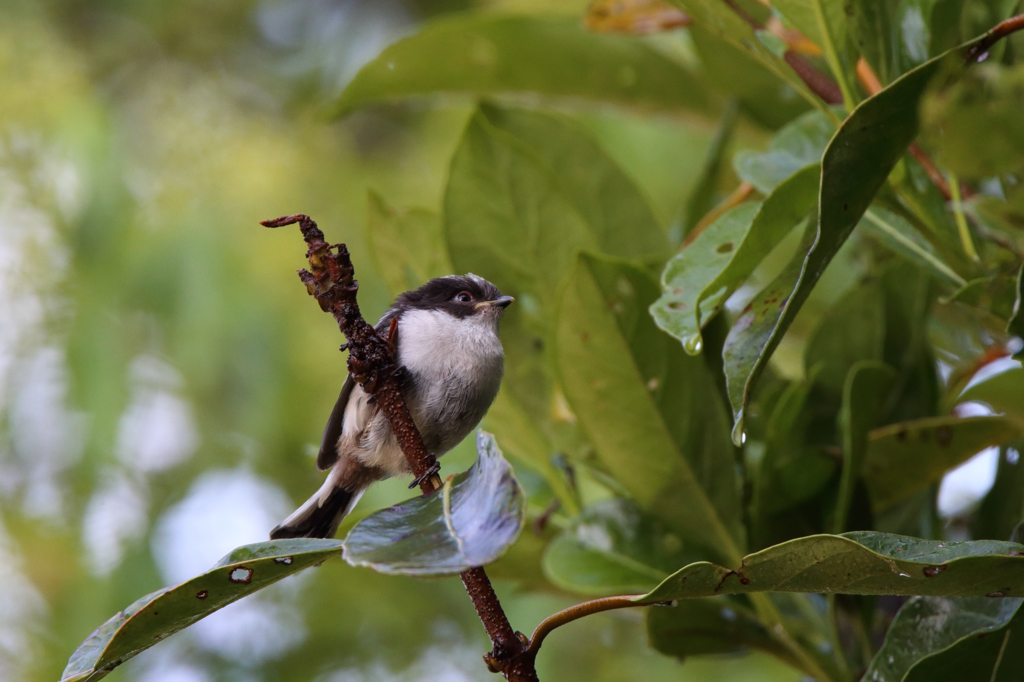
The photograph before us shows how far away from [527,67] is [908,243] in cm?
107

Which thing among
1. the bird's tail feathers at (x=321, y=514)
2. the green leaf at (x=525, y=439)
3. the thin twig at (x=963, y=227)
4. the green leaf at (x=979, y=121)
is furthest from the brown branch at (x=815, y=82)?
the bird's tail feathers at (x=321, y=514)

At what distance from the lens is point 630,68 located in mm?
2293

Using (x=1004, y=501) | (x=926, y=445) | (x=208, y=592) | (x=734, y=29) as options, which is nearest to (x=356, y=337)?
(x=208, y=592)

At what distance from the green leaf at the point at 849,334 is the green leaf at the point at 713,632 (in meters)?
0.51

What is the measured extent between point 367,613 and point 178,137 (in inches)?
97.4

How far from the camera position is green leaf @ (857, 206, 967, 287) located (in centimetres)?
152

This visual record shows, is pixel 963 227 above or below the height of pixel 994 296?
above

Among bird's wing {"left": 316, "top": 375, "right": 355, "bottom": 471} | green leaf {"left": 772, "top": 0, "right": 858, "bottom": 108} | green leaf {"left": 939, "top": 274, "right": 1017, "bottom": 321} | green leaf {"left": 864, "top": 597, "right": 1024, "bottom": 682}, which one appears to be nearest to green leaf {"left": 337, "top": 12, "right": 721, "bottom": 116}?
bird's wing {"left": 316, "top": 375, "right": 355, "bottom": 471}

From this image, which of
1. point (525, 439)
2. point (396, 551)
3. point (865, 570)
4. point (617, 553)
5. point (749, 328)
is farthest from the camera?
point (525, 439)

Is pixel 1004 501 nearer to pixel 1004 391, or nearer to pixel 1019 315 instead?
pixel 1004 391

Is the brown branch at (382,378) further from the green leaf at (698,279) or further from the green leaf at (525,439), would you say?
the green leaf at (525,439)

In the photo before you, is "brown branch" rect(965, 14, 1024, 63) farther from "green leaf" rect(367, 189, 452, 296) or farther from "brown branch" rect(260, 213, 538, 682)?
"green leaf" rect(367, 189, 452, 296)

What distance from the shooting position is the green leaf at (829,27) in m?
1.38

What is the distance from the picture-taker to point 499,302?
79.0 inches
